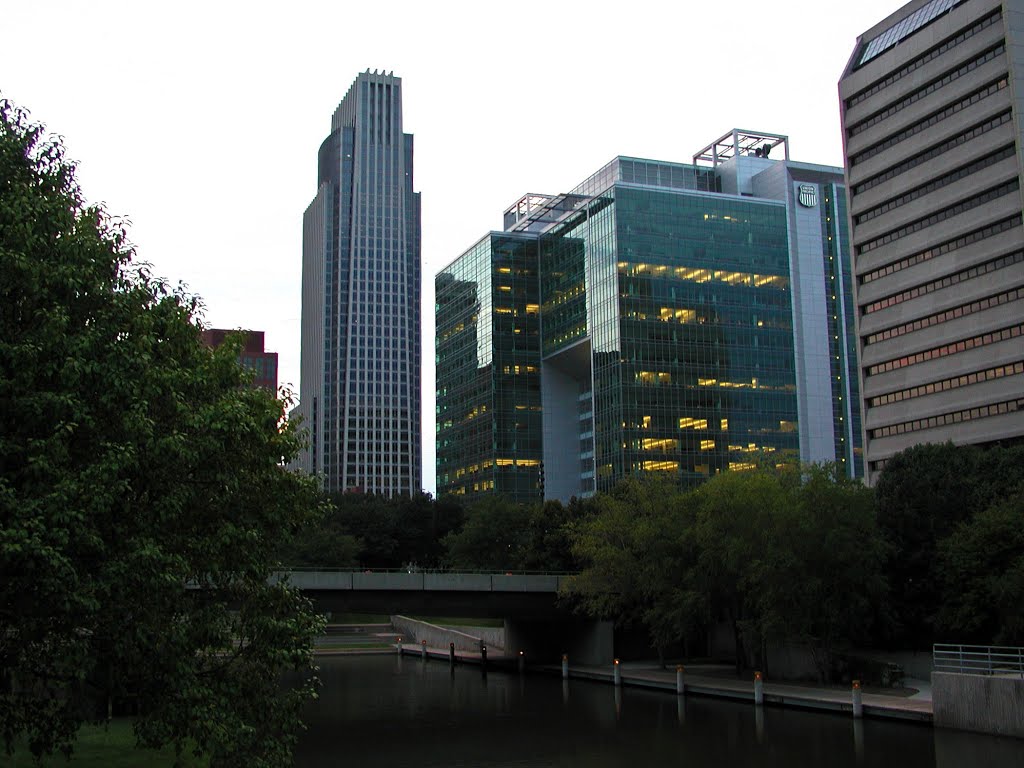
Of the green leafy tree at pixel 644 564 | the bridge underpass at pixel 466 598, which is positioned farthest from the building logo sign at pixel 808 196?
the green leafy tree at pixel 644 564

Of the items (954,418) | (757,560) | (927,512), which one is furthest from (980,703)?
(954,418)

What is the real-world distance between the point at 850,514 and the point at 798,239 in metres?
124

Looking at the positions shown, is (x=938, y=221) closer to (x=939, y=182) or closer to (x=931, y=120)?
(x=939, y=182)

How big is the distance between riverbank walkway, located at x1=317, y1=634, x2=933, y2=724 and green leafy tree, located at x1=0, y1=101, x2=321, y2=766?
3113cm

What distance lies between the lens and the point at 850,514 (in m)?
57.8

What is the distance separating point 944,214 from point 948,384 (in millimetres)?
15896

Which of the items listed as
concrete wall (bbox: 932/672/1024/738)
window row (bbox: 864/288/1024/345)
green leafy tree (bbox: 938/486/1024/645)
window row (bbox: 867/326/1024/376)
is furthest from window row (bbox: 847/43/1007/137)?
concrete wall (bbox: 932/672/1024/738)

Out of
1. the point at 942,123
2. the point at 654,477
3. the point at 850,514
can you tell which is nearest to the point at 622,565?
the point at 654,477

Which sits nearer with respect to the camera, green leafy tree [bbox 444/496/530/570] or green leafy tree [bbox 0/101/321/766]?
green leafy tree [bbox 0/101/321/766]

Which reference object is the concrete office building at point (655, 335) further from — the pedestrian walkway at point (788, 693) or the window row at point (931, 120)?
the pedestrian walkway at point (788, 693)

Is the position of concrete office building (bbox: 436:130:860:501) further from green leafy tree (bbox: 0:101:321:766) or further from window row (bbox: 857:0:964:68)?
green leafy tree (bbox: 0:101:321:766)

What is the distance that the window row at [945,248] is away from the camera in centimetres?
9356

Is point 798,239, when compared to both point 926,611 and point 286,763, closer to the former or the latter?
point 926,611

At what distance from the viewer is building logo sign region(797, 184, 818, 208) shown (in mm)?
177875
